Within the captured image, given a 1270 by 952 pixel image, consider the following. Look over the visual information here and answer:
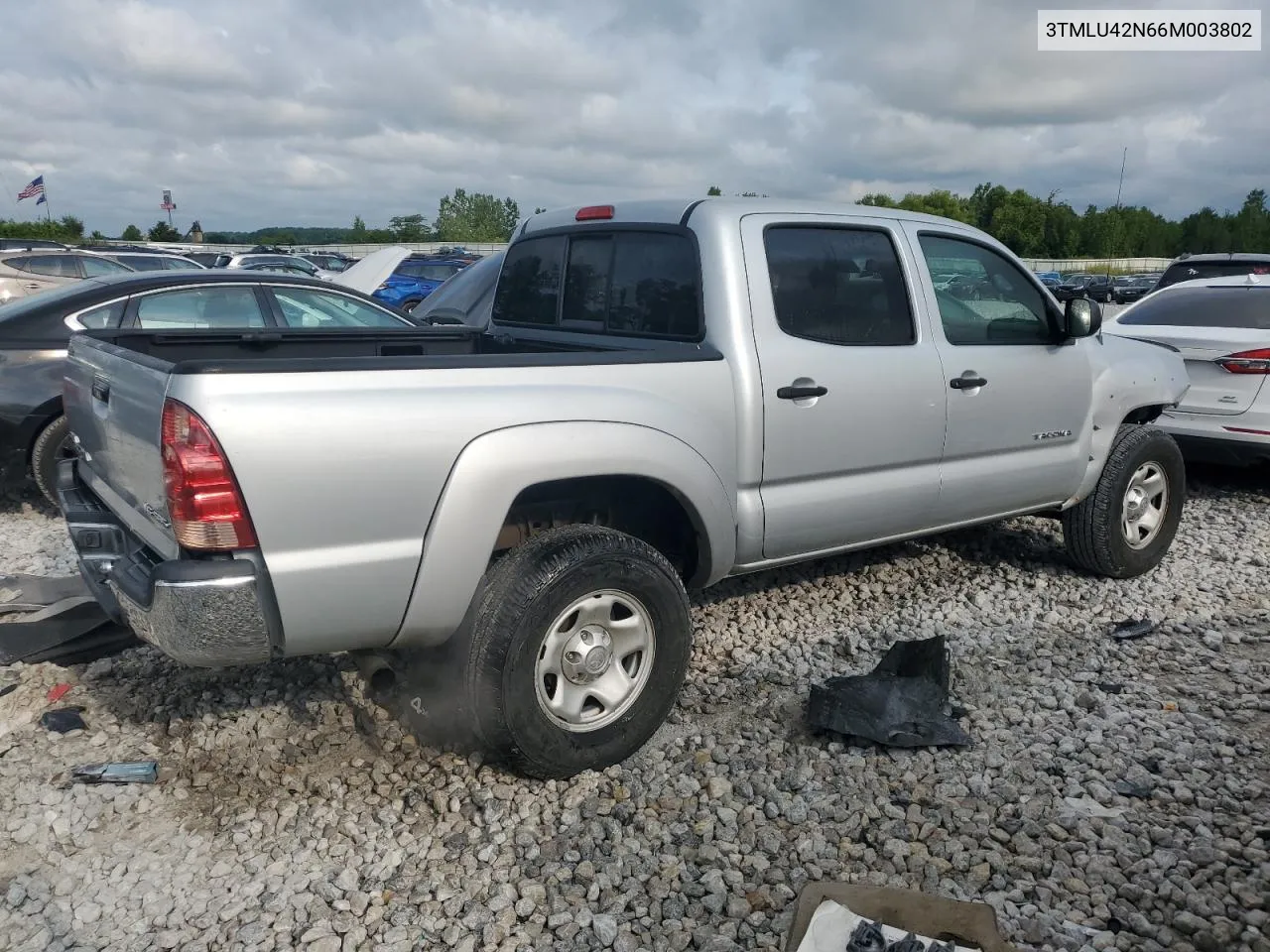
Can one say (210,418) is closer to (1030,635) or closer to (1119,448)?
(1030,635)

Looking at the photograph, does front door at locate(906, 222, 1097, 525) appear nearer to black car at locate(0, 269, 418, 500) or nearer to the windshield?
black car at locate(0, 269, 418, 500)

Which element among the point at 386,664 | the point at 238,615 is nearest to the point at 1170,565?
the point at 386,664

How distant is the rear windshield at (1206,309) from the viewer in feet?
22.5

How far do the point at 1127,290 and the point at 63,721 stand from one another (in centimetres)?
4256

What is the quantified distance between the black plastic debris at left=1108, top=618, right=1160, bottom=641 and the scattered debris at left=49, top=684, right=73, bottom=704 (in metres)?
4.66

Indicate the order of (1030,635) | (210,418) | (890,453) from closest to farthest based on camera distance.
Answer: (210,418) < (890,453) < (1030,635)

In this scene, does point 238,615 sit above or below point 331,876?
above

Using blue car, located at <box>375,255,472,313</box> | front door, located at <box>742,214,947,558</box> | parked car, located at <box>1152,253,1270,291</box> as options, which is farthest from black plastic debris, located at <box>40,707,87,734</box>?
blue car, located at <box>375,255,472,313</box>

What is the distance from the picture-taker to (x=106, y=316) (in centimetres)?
630

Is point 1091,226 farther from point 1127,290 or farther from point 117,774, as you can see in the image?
point 117,774

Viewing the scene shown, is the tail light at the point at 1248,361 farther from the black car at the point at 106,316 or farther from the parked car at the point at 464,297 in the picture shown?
the black car at the point at 106,316

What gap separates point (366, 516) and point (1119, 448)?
13.4 ft

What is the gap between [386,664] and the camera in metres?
3.31

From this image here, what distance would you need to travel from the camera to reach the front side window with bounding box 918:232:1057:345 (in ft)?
14.1
